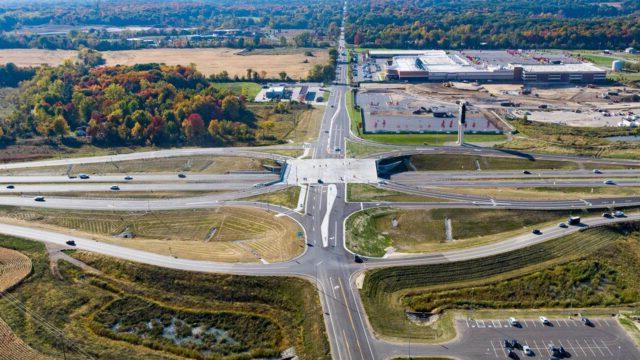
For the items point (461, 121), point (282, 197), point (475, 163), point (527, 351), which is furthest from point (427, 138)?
point (527, 351)

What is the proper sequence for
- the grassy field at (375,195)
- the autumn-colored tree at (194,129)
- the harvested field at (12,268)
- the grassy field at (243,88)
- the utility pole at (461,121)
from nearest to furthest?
the harvested field at (12,268) → the grassy field at (375,195) → the utility pole at (461,121) → the autumn-colored tree at (194,129) → the grassy field at (243,88)


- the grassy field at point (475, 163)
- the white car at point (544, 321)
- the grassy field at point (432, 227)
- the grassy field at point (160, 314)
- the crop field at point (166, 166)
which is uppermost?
the grassy field at point (475, 163)

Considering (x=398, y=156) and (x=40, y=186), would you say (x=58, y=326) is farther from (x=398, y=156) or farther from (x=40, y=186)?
(x=398, y=156)

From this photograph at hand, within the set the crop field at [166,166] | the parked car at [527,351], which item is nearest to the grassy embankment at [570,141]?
the crop field at [166,166]

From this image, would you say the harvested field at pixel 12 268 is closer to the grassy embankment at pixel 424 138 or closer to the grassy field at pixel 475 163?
the grassy field at pixel 475 163

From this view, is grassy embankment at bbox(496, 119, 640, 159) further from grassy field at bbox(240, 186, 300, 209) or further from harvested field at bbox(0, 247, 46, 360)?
harvested field at bbox(0, 247, 46, 360)

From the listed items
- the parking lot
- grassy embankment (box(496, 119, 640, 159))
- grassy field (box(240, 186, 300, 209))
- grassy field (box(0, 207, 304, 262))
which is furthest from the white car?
grassy embankment (box(496, 119, 640, 159))

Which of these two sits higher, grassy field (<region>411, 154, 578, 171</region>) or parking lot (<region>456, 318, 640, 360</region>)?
grassy field (<region>411, 154, 578, 171</region>)

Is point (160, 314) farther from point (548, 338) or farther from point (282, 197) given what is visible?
point (548, 338)
